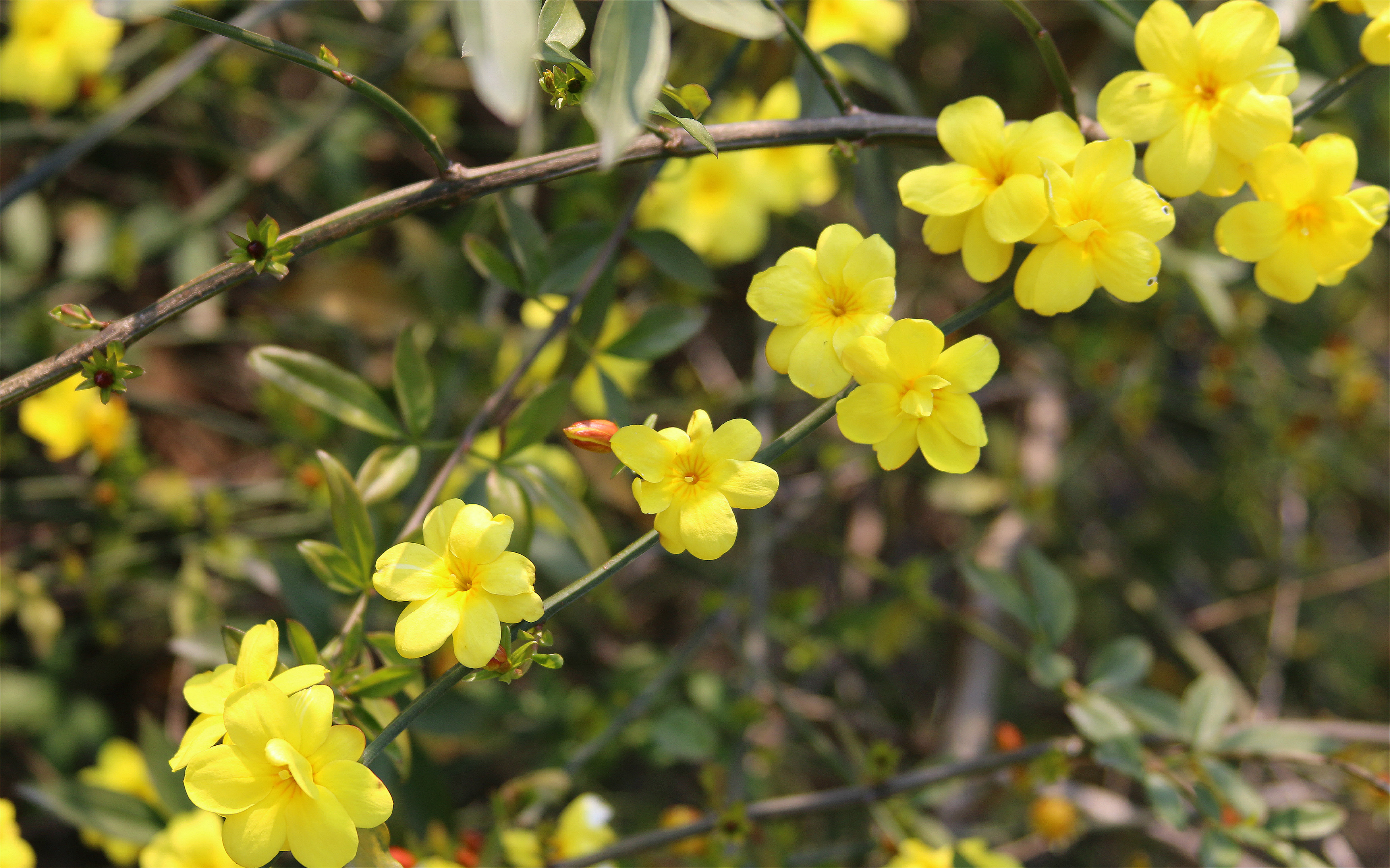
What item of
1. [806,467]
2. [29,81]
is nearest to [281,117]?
[29,81]

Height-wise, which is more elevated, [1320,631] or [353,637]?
[1320,631]

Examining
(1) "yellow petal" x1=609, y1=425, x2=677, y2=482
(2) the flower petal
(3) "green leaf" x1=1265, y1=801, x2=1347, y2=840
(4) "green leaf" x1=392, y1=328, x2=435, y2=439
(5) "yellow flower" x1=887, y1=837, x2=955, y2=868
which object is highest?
(4) "green leaf" x1=392, y1=328, x2=435, y2=439

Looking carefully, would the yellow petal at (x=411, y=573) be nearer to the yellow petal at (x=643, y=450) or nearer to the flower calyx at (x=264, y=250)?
the yellow petal at (x=643, y=450)

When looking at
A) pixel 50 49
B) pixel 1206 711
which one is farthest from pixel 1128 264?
pixel 50 49

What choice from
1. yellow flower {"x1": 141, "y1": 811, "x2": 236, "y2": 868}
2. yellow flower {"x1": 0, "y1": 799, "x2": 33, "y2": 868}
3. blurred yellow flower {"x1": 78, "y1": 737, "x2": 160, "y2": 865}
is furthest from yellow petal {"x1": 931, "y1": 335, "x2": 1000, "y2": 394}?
blurred yellow flower {"x1": 78, "y1": 737, "x2": 160, "y2": 865}

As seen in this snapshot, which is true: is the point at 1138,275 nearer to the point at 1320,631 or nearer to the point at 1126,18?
the point at 1126,18

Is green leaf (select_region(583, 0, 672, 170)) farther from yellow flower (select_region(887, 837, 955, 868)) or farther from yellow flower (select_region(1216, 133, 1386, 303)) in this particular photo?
yellow flower (select_region(887, 837, 955, 868))

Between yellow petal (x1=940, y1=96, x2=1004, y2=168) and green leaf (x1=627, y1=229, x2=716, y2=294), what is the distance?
40cm

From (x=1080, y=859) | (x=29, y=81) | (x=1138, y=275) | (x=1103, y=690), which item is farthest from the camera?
(x=1080, y=859)

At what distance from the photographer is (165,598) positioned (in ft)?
5.50

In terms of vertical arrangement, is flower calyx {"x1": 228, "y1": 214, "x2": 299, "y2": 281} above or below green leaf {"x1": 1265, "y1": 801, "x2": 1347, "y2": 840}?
above

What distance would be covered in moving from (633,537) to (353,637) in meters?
0.95

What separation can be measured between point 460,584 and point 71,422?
120 cm

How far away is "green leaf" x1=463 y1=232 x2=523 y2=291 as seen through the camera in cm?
105
